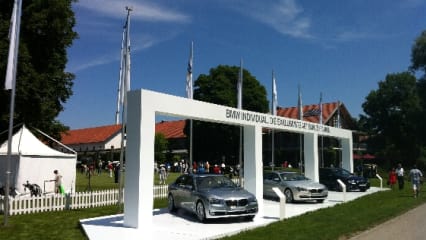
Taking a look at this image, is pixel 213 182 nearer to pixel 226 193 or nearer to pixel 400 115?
pixel 226 193

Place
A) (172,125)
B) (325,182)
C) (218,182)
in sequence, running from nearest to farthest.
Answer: (218,182)
(325,182)
(172,125)

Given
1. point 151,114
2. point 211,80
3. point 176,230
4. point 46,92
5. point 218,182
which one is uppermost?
point 211,80

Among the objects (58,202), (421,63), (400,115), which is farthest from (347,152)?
(400,115)

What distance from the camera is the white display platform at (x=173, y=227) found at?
40.3ft

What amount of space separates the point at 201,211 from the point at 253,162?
16.5 feet

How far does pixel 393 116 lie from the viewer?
241ft

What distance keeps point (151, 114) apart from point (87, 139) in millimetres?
78199

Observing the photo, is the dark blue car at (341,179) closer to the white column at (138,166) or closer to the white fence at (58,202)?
the white fence at (58,202)

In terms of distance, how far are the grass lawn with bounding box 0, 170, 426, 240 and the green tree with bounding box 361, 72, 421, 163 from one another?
52183mm

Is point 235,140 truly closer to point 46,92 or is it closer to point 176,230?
point 46,92

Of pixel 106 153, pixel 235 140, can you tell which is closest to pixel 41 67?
pixel 235 140

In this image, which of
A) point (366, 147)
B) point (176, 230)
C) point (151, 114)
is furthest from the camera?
point (366, 147)

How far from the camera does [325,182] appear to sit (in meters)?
28.4

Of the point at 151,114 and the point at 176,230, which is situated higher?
the point at 151,114
